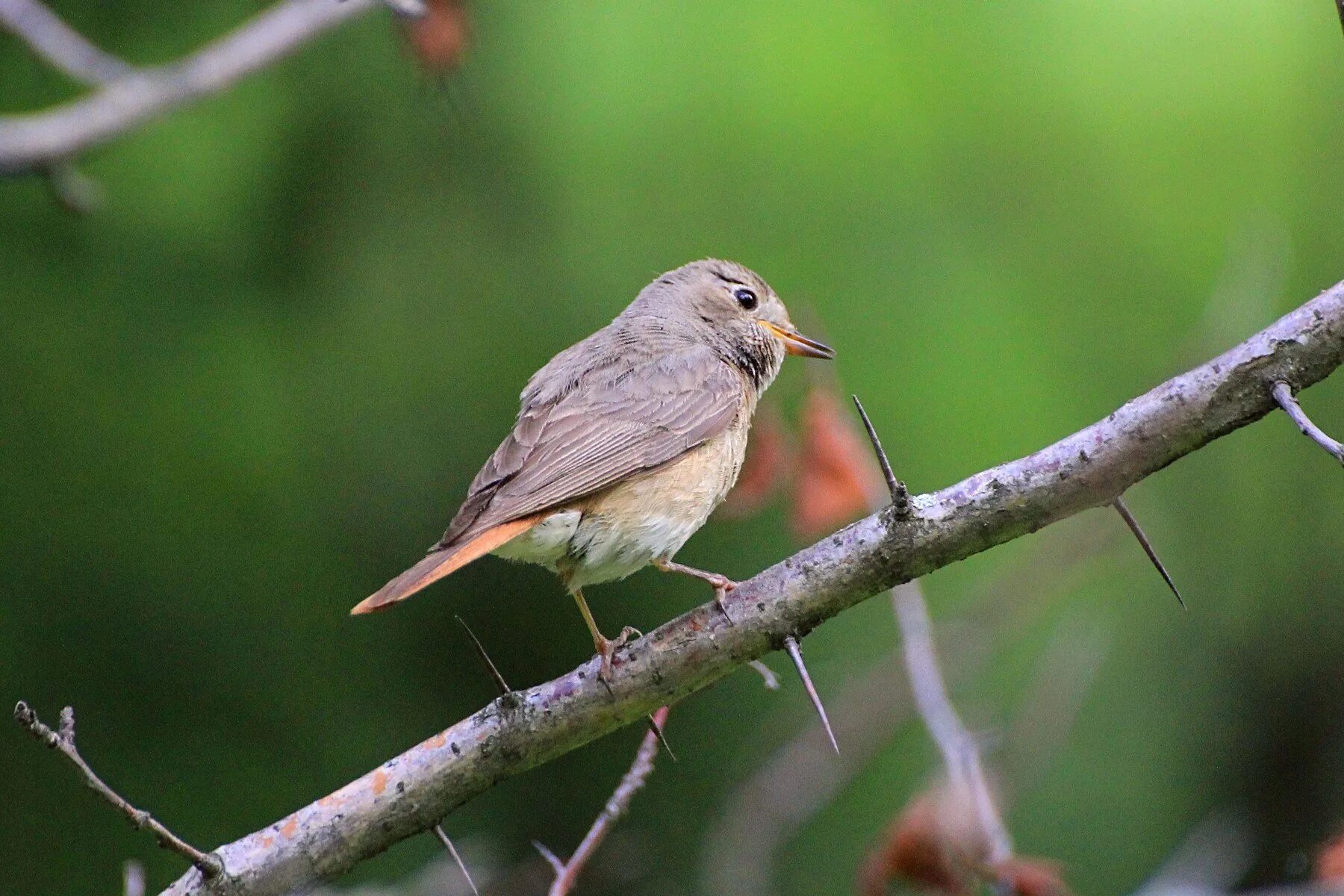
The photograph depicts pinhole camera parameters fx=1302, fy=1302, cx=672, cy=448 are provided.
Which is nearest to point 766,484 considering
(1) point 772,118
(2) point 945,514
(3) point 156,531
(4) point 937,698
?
(4) point 937,698

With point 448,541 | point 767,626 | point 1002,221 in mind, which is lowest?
point 1002,221

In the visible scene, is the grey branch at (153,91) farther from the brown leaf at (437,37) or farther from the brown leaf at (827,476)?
the brown leaf at (827,476)

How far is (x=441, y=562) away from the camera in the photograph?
2.68 meters

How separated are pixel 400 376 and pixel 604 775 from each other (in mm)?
1927

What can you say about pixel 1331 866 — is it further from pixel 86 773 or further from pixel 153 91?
pixel 153 91

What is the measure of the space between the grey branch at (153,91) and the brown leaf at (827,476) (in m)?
2.17

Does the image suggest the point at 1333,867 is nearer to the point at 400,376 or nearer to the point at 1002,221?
the point at 1002,221

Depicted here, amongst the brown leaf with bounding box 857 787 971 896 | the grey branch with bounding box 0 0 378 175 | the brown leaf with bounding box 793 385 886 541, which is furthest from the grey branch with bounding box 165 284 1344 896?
the grey branch with bounding box 0 0 378 175

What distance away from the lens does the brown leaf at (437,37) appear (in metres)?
4.90

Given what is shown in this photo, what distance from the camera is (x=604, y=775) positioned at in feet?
17.8

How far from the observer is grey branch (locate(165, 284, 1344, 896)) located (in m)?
2.22

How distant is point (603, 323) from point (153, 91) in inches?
77.2

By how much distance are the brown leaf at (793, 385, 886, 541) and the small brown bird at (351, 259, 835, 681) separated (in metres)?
0.21

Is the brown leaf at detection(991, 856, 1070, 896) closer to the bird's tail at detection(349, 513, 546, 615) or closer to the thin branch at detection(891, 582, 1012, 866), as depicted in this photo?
the thin branch at detection(891, 582, 1012, 866)
